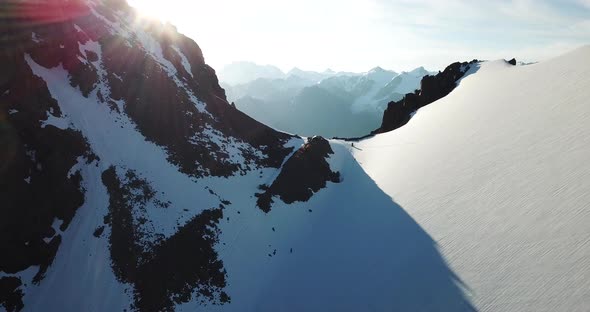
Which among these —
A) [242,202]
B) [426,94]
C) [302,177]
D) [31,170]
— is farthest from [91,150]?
[426,94]

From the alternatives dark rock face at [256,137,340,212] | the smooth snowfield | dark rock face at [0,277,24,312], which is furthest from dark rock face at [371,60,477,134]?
dark rock face at [0,277,24,312]

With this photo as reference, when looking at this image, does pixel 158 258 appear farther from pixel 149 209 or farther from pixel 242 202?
pixel 242 202

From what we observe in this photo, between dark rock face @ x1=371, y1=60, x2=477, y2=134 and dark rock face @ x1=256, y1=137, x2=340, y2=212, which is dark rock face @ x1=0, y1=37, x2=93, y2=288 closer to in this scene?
dark rock face @ x1=256, y1=137, x2=340, y2=212

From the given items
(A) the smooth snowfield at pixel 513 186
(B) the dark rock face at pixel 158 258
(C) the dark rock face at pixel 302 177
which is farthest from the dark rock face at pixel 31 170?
(A) the smooth snowfield at pixel 513 186

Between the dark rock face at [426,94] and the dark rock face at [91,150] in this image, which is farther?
the dark rock face at [426,94]

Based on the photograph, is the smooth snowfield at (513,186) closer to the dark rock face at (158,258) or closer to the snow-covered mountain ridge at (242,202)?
the snow-covered mountain ridge at (242,202)

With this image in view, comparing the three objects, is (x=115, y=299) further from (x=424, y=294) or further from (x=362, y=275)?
(x=424, y=294)

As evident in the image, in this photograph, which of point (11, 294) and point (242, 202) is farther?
point (242, 202)
